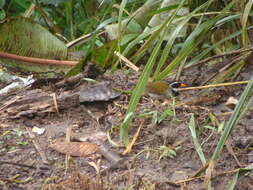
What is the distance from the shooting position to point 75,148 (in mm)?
2336

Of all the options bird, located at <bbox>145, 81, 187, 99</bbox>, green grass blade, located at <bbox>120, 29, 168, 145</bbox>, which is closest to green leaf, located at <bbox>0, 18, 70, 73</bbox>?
bird, located at <bbox>145, 81, 187, 99</bbox>

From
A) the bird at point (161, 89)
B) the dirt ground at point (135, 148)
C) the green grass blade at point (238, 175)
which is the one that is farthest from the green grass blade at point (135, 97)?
the green grass blade at point (238, 175)

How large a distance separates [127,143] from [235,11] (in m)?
1.09

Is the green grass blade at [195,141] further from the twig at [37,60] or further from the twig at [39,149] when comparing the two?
the twig at [37,60]

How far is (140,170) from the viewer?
2145 millimetres

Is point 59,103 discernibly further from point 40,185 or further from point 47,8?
point 47,8

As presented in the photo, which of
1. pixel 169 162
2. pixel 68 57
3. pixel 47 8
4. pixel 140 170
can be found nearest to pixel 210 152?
pixel 169 162

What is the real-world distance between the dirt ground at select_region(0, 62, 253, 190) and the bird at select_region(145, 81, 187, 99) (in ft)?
0.12

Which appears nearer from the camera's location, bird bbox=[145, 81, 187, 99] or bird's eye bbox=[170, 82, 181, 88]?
bird bbox=[145, 81, 187, 99]

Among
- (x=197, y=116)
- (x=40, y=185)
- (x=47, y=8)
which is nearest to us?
(x=40, y=185)

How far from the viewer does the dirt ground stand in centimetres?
205

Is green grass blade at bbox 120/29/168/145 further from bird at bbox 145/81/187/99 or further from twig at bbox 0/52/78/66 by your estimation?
twig at bbox 0/52/78/66

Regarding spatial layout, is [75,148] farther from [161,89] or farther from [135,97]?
[161,89]

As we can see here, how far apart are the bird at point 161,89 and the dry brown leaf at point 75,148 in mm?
488
